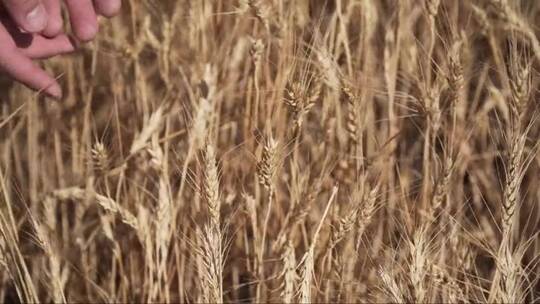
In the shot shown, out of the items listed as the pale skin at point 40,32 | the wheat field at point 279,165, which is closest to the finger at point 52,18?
the pale skin at point 40,32

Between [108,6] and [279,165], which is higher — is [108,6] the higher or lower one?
the higher one

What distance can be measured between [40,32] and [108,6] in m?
0.10

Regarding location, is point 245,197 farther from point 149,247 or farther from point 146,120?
point 146,120

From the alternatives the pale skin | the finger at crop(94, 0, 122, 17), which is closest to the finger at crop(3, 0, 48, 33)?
the pale skin

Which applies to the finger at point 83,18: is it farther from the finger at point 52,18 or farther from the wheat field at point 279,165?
the wheat field at point 279,165

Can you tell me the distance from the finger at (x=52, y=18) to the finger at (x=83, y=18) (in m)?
0.02

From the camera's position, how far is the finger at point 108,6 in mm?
1208

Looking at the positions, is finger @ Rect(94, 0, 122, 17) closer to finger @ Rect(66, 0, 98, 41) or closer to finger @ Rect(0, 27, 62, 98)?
finger @ Rect(66, 0, 98, 41)

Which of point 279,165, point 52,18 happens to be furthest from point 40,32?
point 279,165

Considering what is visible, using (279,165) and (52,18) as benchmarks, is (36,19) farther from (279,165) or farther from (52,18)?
(279,165)

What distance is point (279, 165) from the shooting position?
3.59ft

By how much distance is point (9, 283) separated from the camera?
1.55m

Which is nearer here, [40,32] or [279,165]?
[279,165]

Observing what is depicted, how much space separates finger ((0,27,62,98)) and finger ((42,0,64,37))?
5 cm
